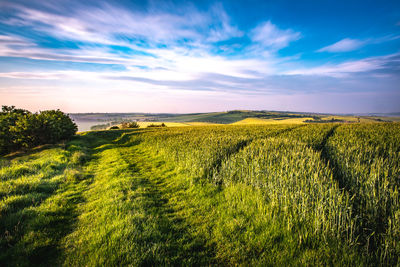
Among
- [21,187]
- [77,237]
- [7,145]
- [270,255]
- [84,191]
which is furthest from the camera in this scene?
[7,145]

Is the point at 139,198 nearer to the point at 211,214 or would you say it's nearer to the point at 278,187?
the point at 211,214

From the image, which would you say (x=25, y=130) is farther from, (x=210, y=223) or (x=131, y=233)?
(x=210, y=223)

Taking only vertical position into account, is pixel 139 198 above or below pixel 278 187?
below

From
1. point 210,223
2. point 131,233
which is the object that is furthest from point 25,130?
point 210,223

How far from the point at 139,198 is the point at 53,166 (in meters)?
9.49

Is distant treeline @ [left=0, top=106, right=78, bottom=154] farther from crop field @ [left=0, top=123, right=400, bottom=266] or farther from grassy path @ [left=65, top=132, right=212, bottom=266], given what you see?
grassy path @ [left=65, top=132, right=212, bottom=266]

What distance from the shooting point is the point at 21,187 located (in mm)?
7145

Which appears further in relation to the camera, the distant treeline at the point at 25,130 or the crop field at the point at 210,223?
the distant treeline at the point at 25,130

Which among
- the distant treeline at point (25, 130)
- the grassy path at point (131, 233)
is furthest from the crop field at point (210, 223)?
the distant treeline at point (25, 130)

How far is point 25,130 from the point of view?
22578 mm

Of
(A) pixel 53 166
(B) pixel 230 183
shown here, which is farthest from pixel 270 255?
(A) pixel 53 166

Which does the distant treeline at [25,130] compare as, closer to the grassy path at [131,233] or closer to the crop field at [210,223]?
the crop field at [210,223]

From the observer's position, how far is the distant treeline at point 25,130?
2195 centimetres

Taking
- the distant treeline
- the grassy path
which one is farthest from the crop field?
the distant treeline
